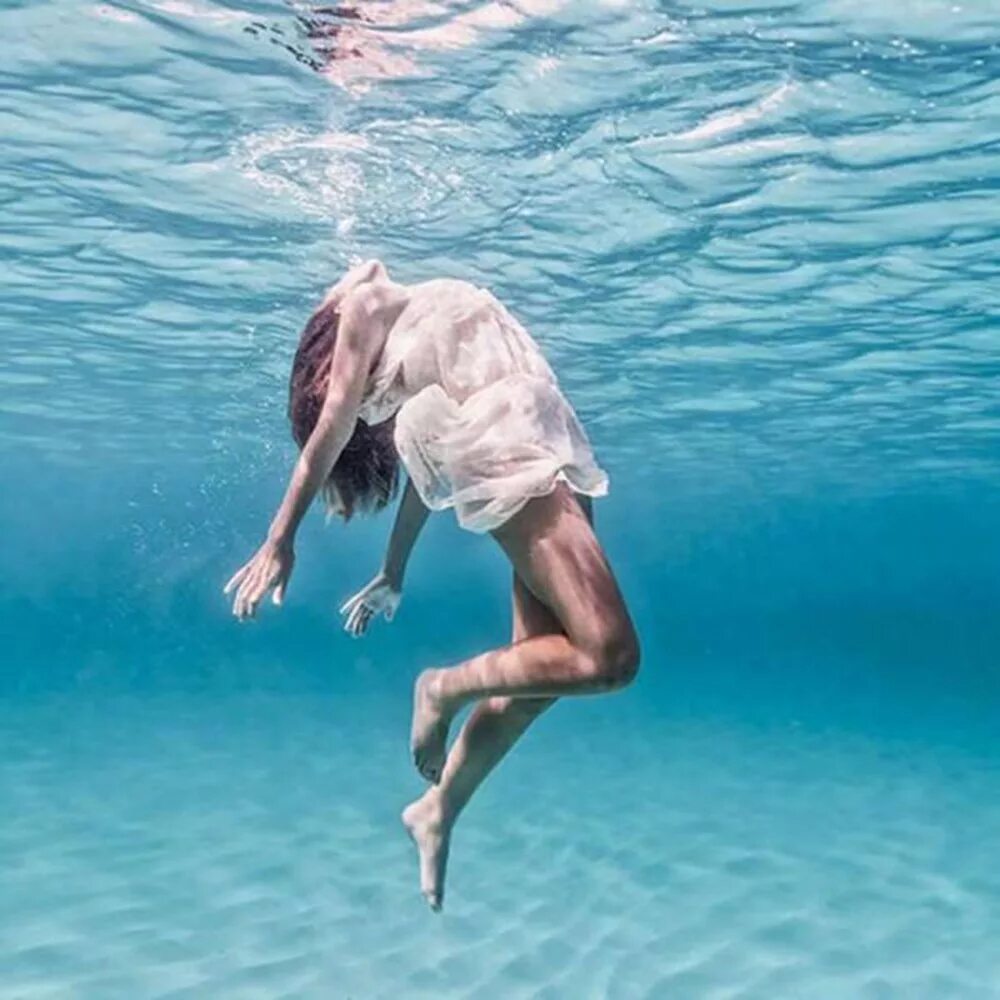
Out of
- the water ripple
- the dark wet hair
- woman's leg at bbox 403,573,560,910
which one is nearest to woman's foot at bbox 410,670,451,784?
woman's leg at bbox 403,573,560,910

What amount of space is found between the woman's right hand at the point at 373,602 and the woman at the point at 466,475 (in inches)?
29.9

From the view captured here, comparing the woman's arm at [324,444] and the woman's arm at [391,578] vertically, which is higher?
the woman's arm at [324,444]

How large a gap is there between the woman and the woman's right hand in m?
0.76

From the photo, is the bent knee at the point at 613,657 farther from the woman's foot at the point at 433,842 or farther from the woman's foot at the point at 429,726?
the woman's foot at the point at 433,842

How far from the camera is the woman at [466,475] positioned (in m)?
4.79

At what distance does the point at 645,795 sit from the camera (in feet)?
66.1

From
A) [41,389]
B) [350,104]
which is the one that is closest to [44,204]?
[350,104]

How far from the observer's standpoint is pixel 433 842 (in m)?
6.39

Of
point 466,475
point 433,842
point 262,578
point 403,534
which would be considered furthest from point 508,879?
point 466,475

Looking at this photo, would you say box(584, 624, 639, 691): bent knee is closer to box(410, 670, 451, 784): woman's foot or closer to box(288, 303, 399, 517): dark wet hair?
box(410, 670, 451, 784): woman's foot

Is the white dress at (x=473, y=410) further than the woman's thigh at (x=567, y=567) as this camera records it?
Yes

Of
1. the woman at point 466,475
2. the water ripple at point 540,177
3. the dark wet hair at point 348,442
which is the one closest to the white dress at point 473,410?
the woman at point 466,475

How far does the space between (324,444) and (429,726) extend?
60.1 inches

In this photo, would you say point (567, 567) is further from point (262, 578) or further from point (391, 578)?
point (391, 578)
